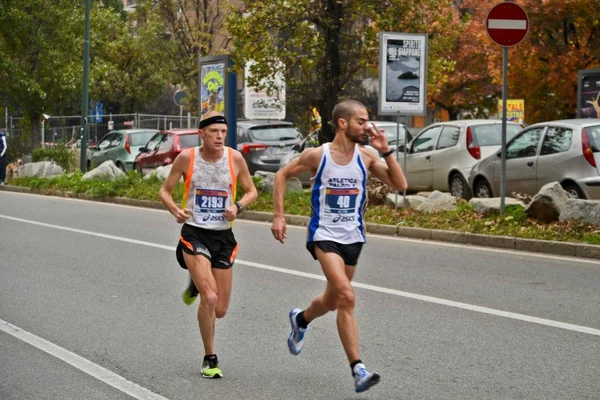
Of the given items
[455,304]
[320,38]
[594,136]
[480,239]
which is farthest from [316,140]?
[455,304]

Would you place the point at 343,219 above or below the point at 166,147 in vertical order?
above

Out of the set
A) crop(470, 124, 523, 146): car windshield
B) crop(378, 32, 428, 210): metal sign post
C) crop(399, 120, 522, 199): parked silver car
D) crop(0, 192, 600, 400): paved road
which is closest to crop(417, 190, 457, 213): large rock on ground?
crop(378, 32, 428, 210): metal sign post

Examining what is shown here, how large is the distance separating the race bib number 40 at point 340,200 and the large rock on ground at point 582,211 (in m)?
8.12

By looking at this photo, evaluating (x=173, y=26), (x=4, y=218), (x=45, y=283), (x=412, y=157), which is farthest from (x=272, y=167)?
(x=173, y=26)

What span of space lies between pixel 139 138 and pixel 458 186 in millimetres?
15321

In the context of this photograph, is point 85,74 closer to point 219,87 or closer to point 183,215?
point 219,87

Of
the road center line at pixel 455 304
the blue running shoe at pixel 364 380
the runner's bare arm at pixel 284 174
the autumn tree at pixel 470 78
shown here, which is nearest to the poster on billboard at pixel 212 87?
the road center line at pixel 455 304

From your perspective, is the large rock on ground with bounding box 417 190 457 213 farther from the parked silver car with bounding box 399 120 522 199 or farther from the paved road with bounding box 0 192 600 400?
the parked silver car with bounding box 399 120 522 199

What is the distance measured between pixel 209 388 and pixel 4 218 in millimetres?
14285

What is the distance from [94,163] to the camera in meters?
36.2

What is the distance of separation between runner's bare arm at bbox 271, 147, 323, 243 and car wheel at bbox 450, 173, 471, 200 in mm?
14671

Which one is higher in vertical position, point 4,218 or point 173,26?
point 173,26

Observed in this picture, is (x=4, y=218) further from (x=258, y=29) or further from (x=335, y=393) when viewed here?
(x=335, y=393)

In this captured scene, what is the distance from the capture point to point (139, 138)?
35250 millimetres
